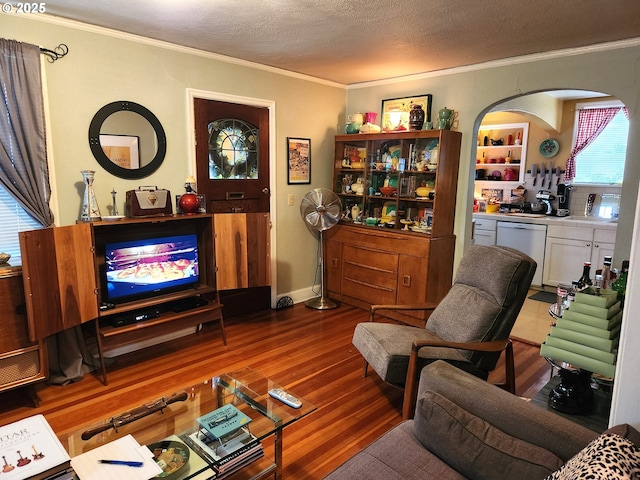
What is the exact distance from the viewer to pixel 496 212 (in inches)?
230

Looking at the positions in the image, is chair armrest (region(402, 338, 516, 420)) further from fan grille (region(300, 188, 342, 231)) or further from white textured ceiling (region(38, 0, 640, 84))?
fan grille (region(300, 188, 342, 231))

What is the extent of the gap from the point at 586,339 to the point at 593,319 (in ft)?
0.26

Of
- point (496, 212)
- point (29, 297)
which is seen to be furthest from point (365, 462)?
point (496, 212)

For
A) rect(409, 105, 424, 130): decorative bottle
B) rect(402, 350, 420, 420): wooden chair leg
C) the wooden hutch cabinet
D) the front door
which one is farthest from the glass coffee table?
rect(409, 105, 424, 130): decorative bottle

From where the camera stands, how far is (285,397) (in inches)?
80.4

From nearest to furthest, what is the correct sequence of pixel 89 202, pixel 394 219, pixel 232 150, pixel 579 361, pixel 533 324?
pixel 579 361
pixel 89 202
pixel 232 150
pixel 533 324
pixel 394 219

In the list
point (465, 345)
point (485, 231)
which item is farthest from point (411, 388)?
point (485, 231)

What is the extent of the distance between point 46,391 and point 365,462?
2.37 m

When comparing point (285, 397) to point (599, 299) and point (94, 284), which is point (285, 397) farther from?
point (94, 284)

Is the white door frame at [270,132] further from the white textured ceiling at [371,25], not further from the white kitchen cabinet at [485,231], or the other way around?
the white kitchen cabinet at [485,231]

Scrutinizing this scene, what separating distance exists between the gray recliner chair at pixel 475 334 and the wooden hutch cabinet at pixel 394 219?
3.77 ft

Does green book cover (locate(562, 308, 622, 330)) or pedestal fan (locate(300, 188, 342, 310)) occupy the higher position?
pedestal fan (locate(300, 188, 342, 310))

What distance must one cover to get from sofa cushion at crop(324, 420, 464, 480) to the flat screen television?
218 cm

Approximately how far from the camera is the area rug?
4.85 meters
